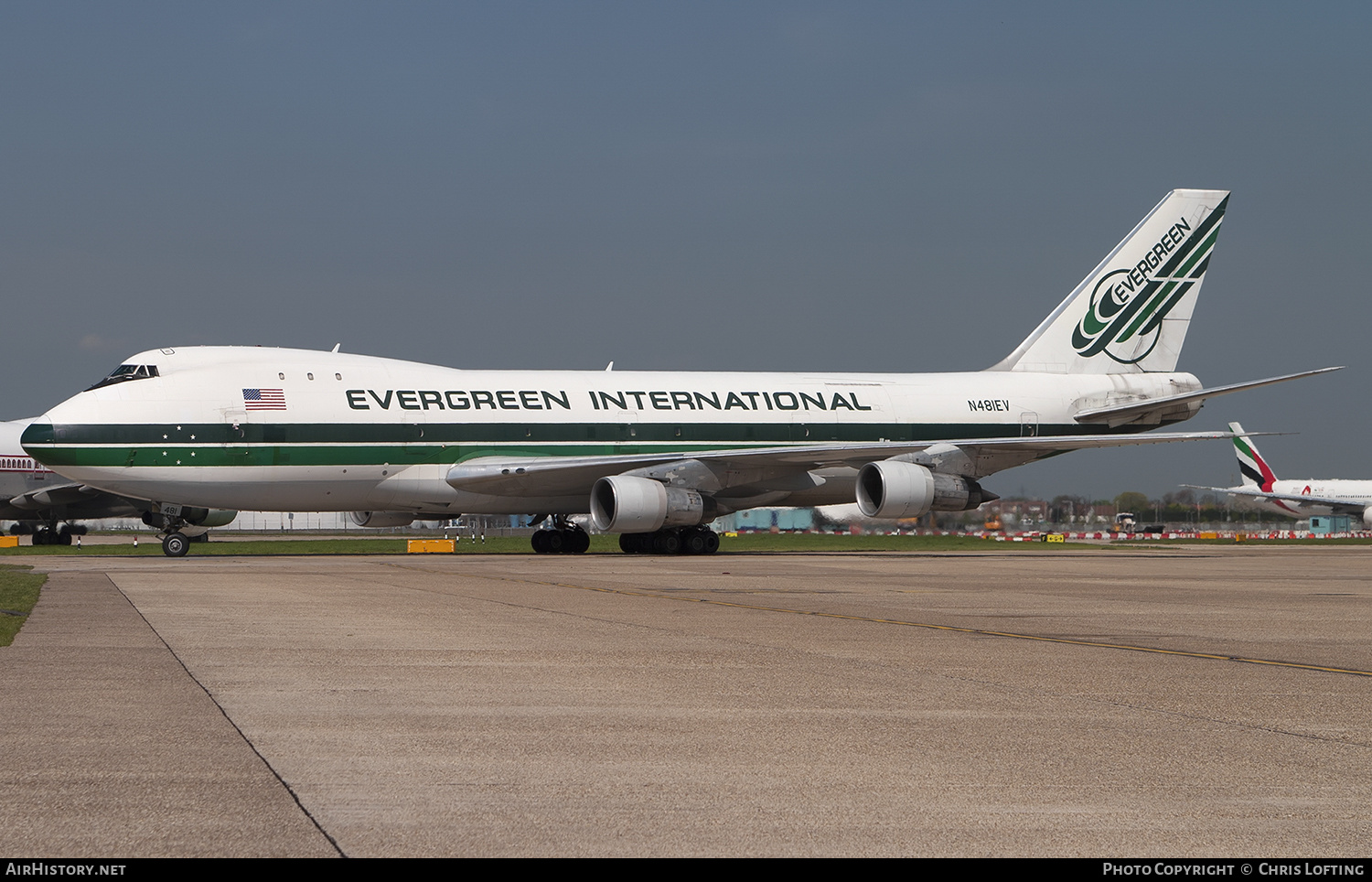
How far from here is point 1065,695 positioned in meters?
8.38

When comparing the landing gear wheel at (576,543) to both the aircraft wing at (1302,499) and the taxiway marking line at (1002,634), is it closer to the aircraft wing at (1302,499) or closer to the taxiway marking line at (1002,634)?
the taxiway marking line at (1002,634)

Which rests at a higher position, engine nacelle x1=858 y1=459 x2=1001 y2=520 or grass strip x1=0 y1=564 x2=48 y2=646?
engine nacelle x1=858 y1=459 x2=1001 y2=520

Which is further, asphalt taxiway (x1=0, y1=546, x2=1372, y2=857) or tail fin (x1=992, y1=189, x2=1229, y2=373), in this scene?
tail fin (x1=992, y1=189, x2=1229, y2=373)

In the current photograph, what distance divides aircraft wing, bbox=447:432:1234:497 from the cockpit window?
262 inches

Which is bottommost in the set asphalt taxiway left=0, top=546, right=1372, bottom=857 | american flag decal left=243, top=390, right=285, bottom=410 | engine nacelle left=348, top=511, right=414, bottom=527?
asphalt taxiway left=0, top=546, right=1372, bottom=857

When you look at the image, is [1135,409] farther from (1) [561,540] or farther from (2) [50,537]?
(2) [50,537]

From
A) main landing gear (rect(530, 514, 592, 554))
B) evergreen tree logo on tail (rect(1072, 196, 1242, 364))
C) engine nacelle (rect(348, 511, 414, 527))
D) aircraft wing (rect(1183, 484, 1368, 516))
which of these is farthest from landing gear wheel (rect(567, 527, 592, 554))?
aircraft wing (rect(1183, 484, 1368, 516))

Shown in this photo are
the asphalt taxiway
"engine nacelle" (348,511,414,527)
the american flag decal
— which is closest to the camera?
the asphalt taxiway

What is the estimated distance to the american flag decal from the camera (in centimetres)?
3023

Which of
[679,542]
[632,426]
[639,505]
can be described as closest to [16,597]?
[639,505]

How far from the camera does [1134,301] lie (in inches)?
1533

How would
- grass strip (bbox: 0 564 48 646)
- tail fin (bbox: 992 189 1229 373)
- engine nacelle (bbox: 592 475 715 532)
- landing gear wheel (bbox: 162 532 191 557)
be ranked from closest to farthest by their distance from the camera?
grass strip (bbox: 0 564 48 646) < engine nacelle (bbox: 592 475 715 532) < landing gear wheel (bbox: 162 532 191 557) < tail fin (bbox: 992 189 1229 373)

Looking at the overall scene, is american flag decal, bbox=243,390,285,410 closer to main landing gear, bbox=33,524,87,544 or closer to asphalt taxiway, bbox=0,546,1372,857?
asphalt taxiway, bbox=0,546,1372,857

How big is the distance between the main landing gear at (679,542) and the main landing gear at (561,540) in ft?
6.29
